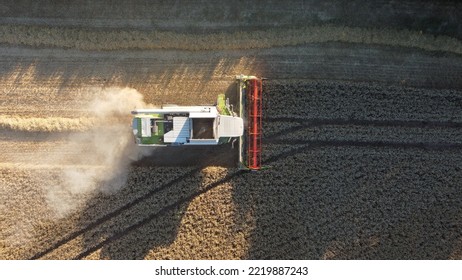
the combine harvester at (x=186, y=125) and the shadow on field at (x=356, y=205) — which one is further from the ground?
the combine harvester at (x=186, y=125)

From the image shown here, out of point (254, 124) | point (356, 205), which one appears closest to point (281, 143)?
point (254, 124)

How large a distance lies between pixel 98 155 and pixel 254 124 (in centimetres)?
411

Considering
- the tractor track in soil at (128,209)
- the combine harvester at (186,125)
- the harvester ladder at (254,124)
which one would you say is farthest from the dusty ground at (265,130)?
the combine harvester at (186,125)

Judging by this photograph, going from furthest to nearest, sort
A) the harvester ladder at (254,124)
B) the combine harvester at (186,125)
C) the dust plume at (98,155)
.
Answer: the dust plume at (98,155) < the harvester ladder at (254,124) < the combine harvester at (186,125)

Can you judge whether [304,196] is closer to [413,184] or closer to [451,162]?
[413,184]

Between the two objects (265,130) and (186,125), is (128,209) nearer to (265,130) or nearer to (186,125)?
(186,125)

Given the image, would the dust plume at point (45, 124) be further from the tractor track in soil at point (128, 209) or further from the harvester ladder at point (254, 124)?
the harvester ladder at point (254, 124)

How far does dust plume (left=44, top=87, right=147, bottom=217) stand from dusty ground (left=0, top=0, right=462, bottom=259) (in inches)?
1.4

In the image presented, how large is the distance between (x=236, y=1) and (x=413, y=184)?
667cm

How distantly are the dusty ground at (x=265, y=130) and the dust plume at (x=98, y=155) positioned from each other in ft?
0.12

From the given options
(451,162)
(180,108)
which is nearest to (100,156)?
(180,108)

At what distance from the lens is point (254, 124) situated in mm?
12695

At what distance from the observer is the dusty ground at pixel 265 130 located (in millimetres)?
12836

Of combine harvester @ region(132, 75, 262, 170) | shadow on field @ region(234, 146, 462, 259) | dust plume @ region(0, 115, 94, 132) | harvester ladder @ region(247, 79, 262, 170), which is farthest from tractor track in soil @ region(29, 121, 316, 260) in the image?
dust plume @ region(0, 115, 94, 132)
